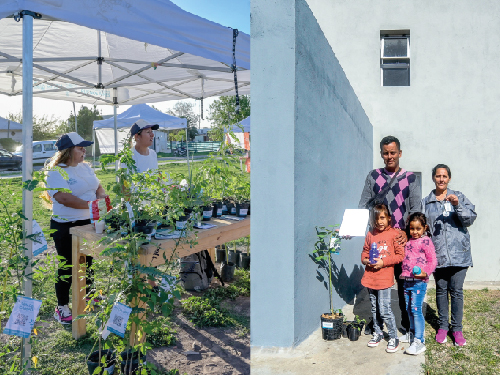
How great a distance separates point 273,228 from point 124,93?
253 inches

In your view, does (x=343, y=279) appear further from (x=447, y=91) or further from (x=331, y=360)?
(x=447, y=91)

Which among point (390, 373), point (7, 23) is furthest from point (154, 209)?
point (7, 23)

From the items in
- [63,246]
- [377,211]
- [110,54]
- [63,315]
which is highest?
[110,54]

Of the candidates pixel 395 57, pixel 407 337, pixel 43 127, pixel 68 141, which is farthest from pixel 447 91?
pixel 43 127

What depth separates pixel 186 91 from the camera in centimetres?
868

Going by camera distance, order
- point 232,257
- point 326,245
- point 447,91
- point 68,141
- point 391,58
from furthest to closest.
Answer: point 232,257 < point 391,58 < point 447,91 < point 68,141 < point 326,245

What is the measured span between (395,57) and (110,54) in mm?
4172

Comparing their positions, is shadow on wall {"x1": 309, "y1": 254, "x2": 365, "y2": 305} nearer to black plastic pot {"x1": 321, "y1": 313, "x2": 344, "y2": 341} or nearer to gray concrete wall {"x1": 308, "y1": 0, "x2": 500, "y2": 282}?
black plastic pot {"x1": 321, "y1": 313, "x2": 344, "y2": 341}

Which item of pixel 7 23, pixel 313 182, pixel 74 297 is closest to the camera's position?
pixel 313 182

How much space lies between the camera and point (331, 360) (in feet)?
10.6

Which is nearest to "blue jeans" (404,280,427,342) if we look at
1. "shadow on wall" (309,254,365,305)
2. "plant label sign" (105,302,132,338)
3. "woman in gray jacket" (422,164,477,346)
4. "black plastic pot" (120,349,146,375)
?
"woman in gray jacket" (422,164,477,346)

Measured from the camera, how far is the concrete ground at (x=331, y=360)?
10.2 ft

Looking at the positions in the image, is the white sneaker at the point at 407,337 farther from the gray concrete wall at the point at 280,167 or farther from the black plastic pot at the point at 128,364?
the black plastic pot at the point at 128,364

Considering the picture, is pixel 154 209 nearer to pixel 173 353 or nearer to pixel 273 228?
pixel 273 228
